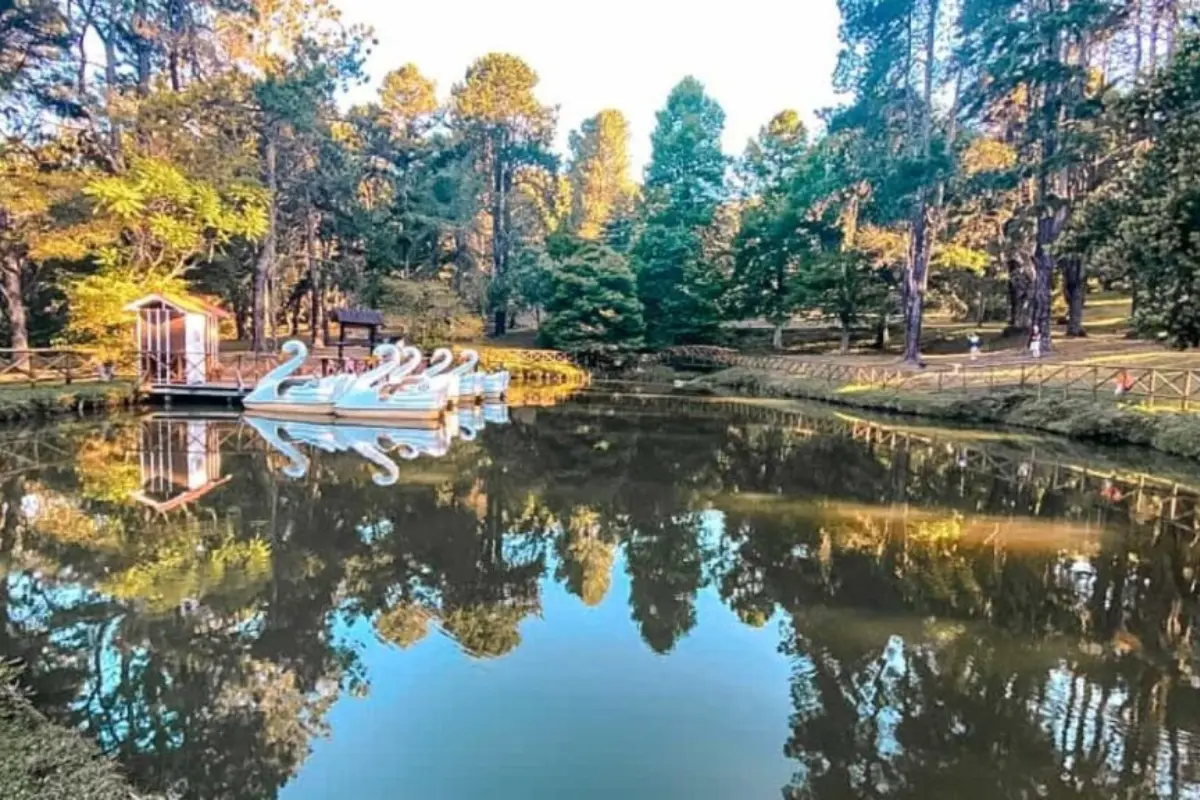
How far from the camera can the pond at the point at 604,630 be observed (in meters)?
4.61

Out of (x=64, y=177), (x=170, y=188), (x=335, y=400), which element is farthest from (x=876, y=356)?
(x=64, y=177)

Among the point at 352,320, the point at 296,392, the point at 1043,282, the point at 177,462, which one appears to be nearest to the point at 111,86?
the point at 352,320

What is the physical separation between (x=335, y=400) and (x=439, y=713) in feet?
55.3

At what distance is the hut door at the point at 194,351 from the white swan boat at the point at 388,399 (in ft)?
20.2

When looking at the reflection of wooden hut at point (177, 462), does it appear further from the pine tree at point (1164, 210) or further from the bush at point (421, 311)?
the bush at point (421, 311)

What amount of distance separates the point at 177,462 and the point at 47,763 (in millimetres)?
10923

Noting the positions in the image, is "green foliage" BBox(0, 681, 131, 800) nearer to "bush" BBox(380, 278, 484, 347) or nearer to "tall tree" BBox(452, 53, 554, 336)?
"bush" BBox(380, 278, 484, 347)

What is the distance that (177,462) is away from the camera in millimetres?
13781

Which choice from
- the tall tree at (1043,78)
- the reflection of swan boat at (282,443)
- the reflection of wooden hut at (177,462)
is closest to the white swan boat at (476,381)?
the reflection of swan boat at (282,443)

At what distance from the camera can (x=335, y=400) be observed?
20.9 meters

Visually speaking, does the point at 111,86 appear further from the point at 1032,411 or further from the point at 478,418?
the point at 1032,411

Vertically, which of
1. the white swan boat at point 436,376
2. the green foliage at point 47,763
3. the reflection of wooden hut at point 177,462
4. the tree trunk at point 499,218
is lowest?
the reflection of wooden hut at point 177,462

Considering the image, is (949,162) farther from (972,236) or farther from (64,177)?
(64,177)

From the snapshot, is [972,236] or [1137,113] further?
[972,236]
